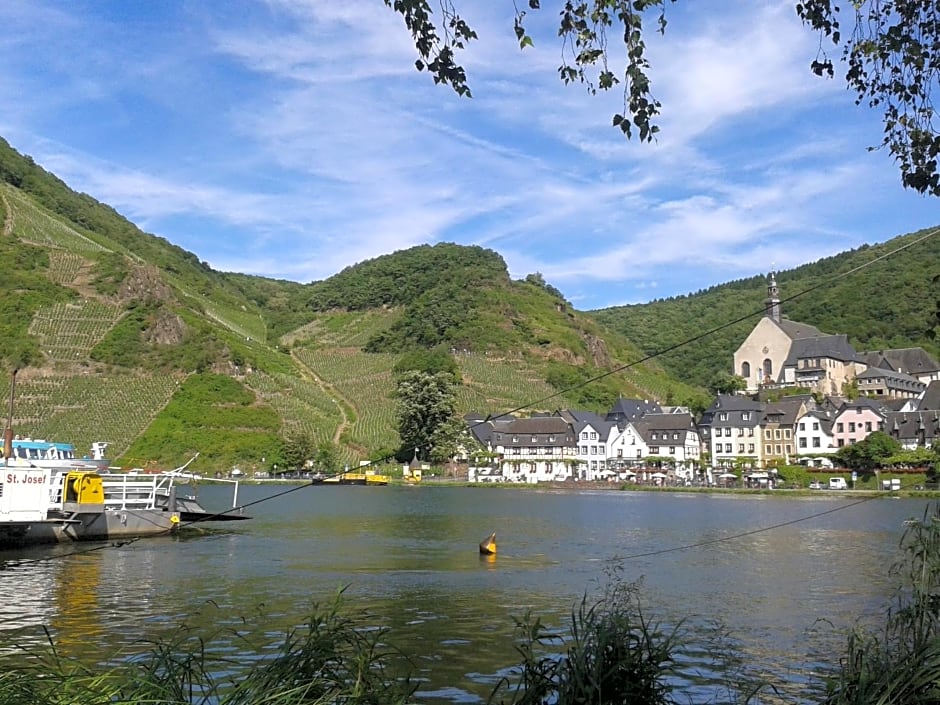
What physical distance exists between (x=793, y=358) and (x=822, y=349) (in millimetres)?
3932

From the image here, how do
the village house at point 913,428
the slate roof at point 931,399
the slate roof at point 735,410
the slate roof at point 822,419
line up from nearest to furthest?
the village house at point 913,428 → the slate roof at point 931,399 → the slate roof at point 822,419 → the slate roof at point 735,410

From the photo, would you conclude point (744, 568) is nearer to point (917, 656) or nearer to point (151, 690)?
point (917, 656)

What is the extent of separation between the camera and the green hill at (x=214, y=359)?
95.9m

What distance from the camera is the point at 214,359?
11706 centimetres

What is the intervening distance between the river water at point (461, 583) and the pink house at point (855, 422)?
51380mm

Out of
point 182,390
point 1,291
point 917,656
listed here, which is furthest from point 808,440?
point 1,291

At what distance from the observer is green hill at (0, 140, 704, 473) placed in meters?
95.9

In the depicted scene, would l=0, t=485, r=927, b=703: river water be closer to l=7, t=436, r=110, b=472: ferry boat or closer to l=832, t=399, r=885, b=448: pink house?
l=7, t=436, r=110, b=472: ferry boat

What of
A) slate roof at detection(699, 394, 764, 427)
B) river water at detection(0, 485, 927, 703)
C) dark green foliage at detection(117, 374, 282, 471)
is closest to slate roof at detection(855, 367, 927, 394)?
slate roof at detection(699, 394, 764, 427)

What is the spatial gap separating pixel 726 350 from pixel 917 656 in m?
166

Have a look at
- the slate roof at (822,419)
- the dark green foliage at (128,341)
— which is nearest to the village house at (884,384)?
the slate roof at (822,419)

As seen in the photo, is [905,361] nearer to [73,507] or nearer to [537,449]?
[537,449]

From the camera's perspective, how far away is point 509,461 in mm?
104000

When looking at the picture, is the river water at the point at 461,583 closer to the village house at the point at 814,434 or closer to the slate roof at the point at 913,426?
the slate roof at the point at 913,426
